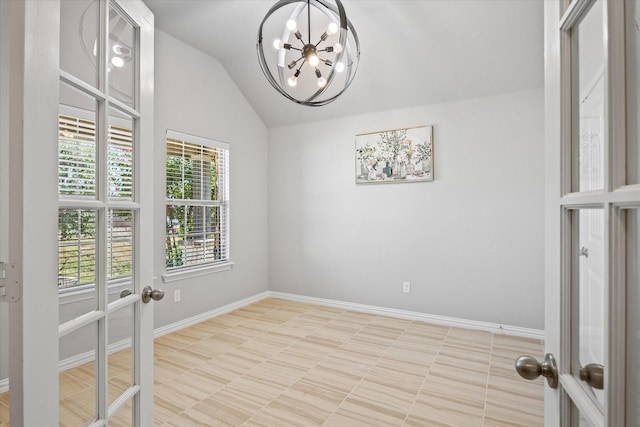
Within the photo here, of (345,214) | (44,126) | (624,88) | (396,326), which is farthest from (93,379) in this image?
(345,214)

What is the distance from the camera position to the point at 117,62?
113 cm

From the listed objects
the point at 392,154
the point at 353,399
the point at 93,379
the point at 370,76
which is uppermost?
the point at 370,76

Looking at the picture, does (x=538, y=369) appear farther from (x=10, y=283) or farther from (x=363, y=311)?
(x=363, y=311)

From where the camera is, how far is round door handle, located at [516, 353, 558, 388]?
0.73m

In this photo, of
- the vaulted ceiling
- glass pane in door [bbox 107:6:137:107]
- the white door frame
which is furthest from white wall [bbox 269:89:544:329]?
the white door frame

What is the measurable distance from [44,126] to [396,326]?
11.0 feet

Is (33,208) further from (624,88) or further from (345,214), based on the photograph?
(345,214)

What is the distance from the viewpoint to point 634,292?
47 cm

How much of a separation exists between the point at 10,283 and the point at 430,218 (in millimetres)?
3423

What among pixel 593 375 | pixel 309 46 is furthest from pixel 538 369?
pixel 309 46

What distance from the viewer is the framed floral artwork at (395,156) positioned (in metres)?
3.57

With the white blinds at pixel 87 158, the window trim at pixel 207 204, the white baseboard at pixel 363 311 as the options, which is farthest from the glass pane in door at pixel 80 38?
the white baseboard at pixel 363 311

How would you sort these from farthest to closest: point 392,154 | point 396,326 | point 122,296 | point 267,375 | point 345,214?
point 345,214
point 392,154
point 396,326
point 267,375
point 122,296

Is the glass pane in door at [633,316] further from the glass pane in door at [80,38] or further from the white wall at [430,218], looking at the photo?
the white wall at [430,218]
